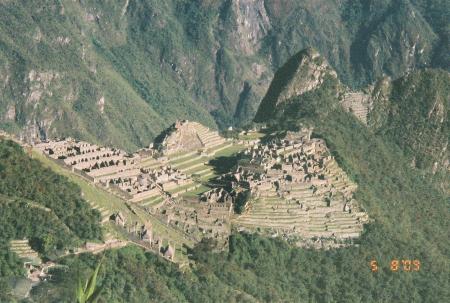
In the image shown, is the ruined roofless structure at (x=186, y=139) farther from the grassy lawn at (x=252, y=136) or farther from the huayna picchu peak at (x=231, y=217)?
the grassy lawn at (x=252, y=136)

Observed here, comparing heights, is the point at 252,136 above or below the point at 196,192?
above

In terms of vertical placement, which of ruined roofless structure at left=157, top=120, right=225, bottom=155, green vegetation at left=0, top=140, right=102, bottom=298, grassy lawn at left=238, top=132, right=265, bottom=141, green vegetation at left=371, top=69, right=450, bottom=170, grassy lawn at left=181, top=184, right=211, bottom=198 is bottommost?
green vegetation at left=0, top=140, right=102, bottom=298

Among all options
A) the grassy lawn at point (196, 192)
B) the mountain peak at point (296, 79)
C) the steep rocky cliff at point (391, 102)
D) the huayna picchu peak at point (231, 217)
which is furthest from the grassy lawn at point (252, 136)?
the grassy lawn at point (196, 192)

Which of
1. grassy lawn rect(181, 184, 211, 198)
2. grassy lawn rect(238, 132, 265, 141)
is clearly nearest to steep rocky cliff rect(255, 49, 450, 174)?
grassy lawn rect(238, 132, 265, 141)
